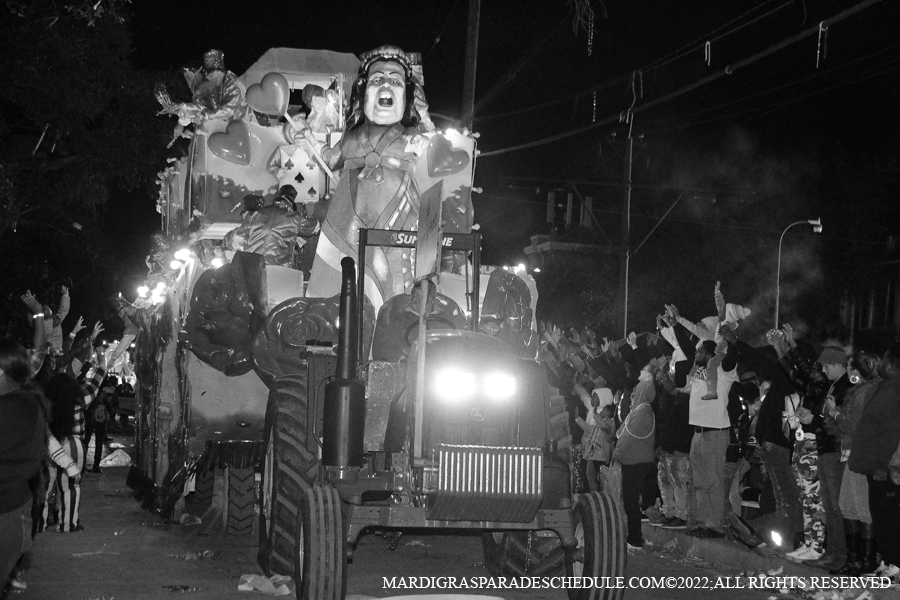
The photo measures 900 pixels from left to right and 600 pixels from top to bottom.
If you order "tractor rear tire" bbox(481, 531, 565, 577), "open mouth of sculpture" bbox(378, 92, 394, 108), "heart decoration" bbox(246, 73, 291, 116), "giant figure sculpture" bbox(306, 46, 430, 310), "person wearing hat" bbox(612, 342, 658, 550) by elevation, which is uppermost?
"heart decoration" bbox(246, 73, 291, 116)

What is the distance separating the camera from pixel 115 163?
2495cm

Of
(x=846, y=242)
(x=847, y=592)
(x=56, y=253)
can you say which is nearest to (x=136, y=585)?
(x=847, y=592)

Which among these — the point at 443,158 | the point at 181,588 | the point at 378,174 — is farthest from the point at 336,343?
the point at 443,158

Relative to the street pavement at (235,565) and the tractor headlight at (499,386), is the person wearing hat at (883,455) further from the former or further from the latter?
the tractor headlight at (499,386)

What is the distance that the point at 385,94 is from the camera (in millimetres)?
11820

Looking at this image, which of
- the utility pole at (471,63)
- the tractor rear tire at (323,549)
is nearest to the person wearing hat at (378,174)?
the tractor rear tire at (323,549)

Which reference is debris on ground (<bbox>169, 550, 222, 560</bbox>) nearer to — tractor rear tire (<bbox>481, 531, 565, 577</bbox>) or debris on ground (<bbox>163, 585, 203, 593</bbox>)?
debris on ground (<bbox>163, 585, 203, 593</bbox>)

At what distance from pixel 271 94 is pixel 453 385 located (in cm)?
650

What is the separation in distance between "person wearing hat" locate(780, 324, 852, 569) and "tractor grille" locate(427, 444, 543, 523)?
4316mm

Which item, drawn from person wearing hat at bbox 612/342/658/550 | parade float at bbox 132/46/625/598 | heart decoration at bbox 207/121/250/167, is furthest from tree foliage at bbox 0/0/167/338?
person wearing hat at bbox 612/342/658/550

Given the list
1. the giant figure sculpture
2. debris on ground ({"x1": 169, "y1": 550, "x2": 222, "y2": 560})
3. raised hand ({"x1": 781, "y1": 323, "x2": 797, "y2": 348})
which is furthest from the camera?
raised hand ({"x1": 781, "y1": 323, "x2": 797, "y2": 348})

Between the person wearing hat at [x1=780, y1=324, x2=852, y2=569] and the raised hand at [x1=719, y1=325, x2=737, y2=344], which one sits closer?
the person wearing hat at [x1=780, y1=324, x2=852, y2=569]

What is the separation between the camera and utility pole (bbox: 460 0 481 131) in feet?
65.3

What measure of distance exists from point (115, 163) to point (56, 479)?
44.9 feet
